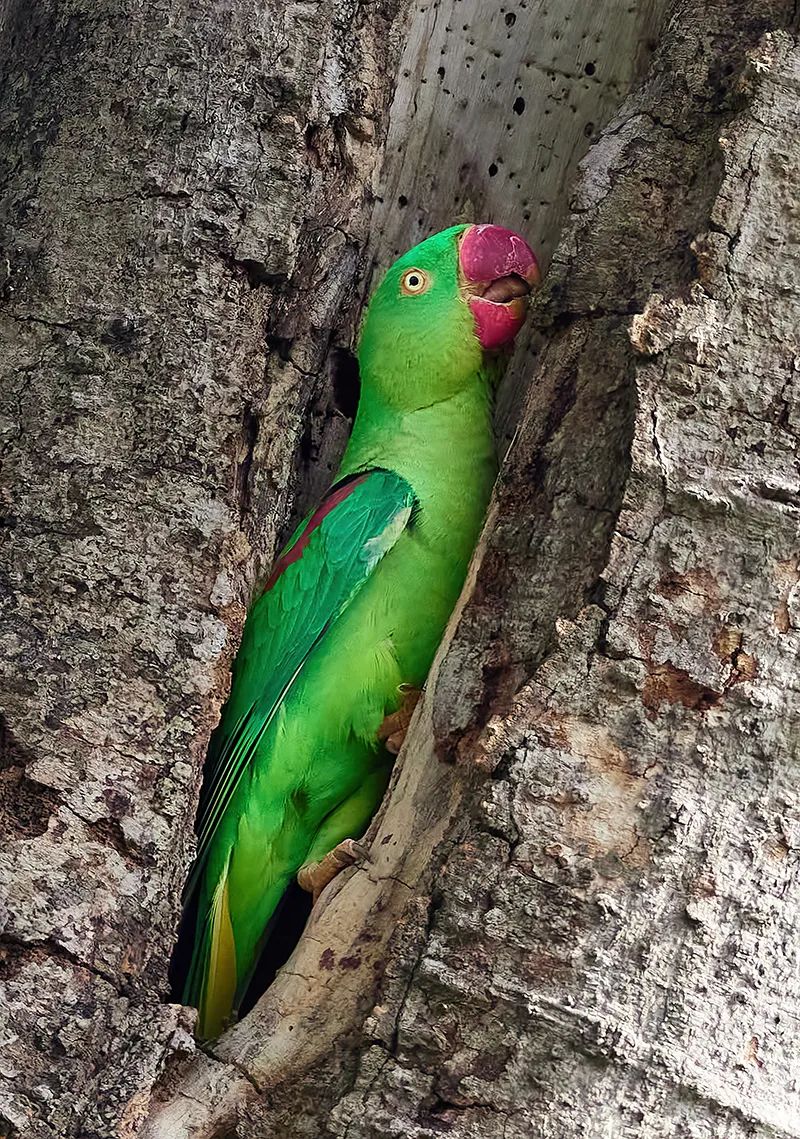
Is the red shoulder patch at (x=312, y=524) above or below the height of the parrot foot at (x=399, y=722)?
above

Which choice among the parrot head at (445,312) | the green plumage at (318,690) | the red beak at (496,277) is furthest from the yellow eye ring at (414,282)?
the green plumage at (318,690)

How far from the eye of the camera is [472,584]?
244 cm

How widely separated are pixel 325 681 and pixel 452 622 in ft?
1.69

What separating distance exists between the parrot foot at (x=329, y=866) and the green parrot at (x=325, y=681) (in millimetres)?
38

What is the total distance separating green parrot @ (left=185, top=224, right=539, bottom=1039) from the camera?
2.84m

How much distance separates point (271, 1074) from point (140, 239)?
1.83 metres

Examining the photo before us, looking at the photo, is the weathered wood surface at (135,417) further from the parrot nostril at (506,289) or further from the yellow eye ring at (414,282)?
the parrot nostril at (506,289)

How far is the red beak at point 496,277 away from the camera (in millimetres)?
3004

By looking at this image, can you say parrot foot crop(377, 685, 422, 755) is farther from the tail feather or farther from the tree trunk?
the tail feather

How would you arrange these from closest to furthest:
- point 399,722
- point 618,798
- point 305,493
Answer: point 618,798 → point 399,722 → point 305,493

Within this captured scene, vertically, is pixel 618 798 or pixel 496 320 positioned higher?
pixel 496 320

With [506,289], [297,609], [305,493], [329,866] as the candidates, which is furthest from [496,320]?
[329,866]

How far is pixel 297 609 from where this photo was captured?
2885 millimetres

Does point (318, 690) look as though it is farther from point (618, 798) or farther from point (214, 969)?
point (618, 798)
